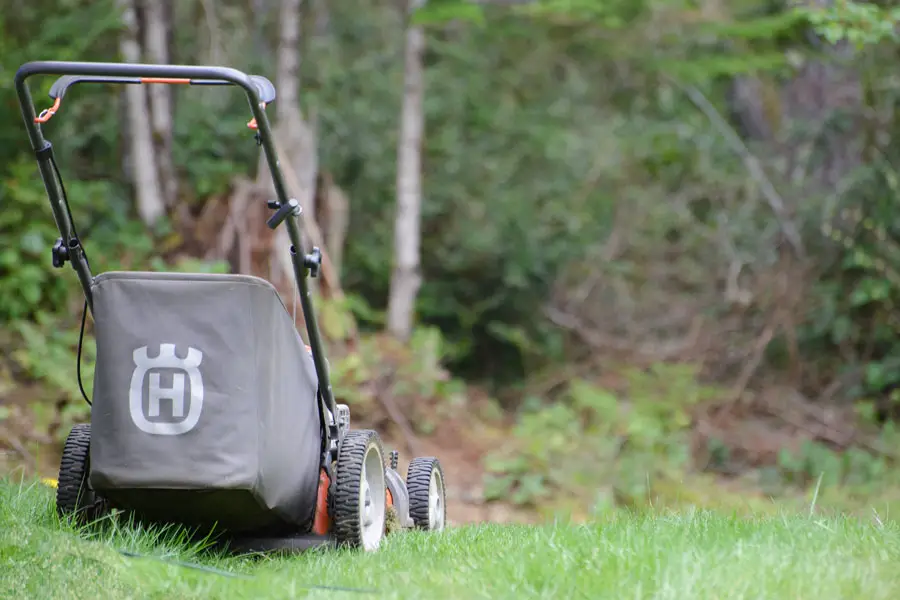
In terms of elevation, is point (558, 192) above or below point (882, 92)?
below

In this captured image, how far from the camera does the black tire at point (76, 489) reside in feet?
14.1

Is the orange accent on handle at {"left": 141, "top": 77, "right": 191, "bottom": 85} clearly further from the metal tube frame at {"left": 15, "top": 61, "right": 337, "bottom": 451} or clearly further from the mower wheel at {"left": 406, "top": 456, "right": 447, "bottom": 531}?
the mower wheel at {"left": 406, "top": 456, "right": 447, "bottom": 531}

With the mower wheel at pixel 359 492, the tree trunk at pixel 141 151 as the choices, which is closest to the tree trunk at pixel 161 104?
the tree trunk at pixel 141 151

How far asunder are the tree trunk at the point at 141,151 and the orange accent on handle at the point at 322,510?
276 inches

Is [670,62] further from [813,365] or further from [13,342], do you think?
[13,342]

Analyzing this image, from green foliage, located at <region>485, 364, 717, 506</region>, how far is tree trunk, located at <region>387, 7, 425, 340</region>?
1921 mm

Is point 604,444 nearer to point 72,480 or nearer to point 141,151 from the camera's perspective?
point 141,151

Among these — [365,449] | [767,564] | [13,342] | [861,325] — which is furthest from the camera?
[861,325]

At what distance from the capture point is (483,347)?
46.2 ft

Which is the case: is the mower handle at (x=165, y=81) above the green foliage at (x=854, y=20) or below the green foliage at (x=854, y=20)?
below

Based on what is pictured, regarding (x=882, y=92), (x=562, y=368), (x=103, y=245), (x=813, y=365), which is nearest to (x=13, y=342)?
(x=103, y=245)

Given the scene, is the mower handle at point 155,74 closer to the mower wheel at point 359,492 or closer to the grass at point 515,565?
the mower wheel at point 359,492

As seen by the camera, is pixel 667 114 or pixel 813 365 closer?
pixel 813 365

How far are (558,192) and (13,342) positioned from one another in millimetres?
7541
